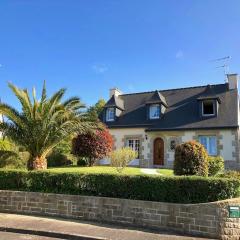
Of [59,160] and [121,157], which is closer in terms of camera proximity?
[121,157]

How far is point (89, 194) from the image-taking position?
34.1 feet

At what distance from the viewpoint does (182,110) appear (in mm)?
25625

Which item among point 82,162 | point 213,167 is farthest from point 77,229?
point 82,162

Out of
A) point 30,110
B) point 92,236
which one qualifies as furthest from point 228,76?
point 92,236

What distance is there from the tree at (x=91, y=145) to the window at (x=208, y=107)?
8.27m

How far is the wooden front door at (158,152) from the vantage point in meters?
24.9

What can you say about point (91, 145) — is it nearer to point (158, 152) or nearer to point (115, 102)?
point (158, 152)

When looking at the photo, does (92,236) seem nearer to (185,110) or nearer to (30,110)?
(30,110)

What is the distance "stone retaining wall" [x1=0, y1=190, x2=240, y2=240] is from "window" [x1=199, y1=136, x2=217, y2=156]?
1475cm

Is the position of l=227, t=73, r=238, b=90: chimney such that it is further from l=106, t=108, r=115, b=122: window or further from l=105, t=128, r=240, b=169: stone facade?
l=106, t=108, r=115, b=122: window

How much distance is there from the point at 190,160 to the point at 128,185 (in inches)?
146

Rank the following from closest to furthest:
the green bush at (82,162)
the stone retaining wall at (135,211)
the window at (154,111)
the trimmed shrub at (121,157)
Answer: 1. the stone retaining wall at (135,211)
2. the trimmed shrub at (121,157)
3. the green bush at (82,162)
4. the window at (154,111)

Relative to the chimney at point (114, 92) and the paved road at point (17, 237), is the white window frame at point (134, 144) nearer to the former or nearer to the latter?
the chimney at point (114, 92)

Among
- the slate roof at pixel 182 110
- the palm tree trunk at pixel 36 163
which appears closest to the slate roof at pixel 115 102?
the slate roof at pixel 182 110
